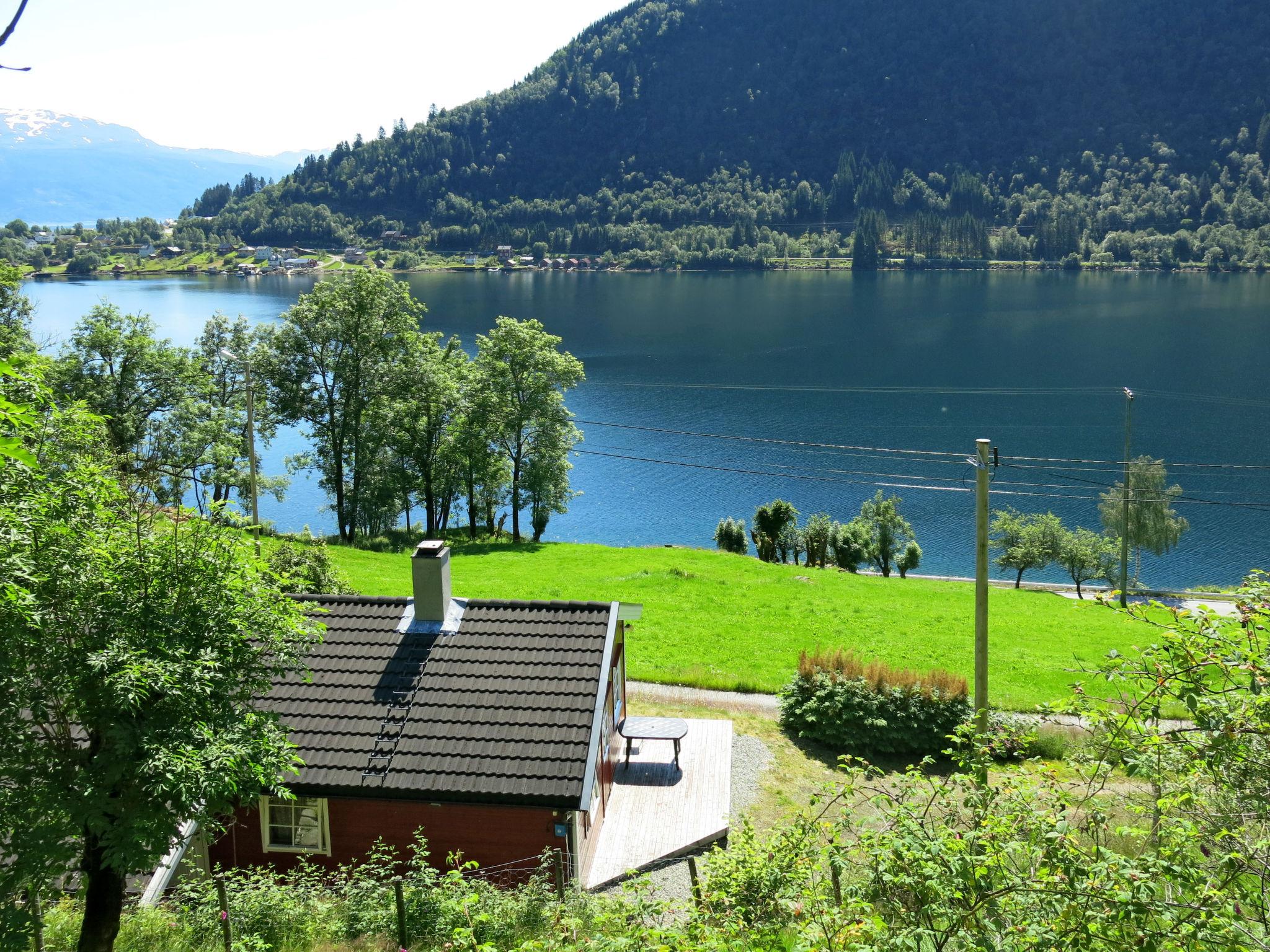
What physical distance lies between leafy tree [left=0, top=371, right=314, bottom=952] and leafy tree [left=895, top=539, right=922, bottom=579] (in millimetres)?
42182

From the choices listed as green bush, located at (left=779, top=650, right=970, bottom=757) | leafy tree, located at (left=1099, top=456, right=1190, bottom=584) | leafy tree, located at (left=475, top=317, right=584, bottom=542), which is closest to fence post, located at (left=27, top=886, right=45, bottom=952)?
green bush, located at (left=779, top=650, right=970, bottom=757)

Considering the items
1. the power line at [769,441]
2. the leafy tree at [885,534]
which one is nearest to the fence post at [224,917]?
the power line at [769,441]

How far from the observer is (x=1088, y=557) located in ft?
153

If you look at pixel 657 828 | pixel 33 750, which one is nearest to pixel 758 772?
pixel 657 828

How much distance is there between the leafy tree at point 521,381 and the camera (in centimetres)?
4419

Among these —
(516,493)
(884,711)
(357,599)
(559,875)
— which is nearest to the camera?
(559,875)

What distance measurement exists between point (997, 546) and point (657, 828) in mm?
40742

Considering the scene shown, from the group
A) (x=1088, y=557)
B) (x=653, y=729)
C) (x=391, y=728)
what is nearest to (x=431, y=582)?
(x=391, y=728)

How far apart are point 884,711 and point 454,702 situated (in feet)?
32.7

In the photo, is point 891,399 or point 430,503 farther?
point 891,399

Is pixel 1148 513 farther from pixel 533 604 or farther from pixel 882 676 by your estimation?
pixel 533 604

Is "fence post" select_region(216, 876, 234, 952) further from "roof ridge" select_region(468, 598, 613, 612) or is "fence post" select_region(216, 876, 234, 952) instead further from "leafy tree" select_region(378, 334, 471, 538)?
"leafy tree" select_region(378, 334, 471, 538)

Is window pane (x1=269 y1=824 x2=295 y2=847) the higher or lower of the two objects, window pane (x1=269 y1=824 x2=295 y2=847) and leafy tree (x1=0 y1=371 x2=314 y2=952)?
the lower

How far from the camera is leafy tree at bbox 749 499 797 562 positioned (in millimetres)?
46406
